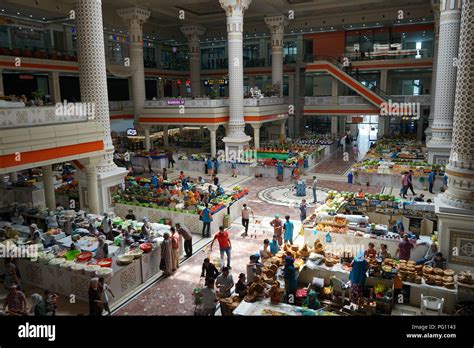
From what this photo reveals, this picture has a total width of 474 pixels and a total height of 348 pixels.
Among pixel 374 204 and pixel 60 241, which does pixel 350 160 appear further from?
pixel 60 241

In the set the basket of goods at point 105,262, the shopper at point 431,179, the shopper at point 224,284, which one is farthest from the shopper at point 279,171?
the shopper at point 224,284

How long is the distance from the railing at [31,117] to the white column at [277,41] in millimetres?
21100

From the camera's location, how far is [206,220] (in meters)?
12.8

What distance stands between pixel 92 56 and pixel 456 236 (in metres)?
12.4

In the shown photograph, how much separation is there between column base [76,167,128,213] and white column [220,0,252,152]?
10.8 metres

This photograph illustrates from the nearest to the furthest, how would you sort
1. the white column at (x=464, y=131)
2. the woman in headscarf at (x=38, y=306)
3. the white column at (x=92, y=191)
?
1. the woman in headscarf at (x=38, y=306)
2. the white column at (x=464, y=131)
3. the white column at (x=92, y=191)

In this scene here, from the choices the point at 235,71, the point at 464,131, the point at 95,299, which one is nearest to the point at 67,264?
the point at 95,299

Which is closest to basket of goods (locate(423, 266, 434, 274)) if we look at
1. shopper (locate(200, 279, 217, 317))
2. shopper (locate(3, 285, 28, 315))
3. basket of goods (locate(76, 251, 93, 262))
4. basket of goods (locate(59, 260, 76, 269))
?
shopper (locate(200, 279, 217, 317))

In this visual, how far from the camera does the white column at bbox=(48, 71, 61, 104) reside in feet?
87.7

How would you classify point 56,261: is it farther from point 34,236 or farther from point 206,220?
point 206,220

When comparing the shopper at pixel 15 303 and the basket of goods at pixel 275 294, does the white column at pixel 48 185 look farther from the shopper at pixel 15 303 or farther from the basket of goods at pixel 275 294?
the basket of goods at pixel 275 294

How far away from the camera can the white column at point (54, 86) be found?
26.7 meters

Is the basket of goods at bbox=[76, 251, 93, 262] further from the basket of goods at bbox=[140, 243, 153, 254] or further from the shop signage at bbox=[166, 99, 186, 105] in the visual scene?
the shop signage at bbox=[166, 99, 186, 105]

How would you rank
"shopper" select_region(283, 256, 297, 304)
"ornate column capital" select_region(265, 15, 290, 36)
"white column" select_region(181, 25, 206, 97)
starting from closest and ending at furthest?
"shopper" select_region(283, 256, 297, 304) → "ornate column capital" select_region(265, 15, 290, 36) → "white column" select_region(181, 25, 206, 97)
